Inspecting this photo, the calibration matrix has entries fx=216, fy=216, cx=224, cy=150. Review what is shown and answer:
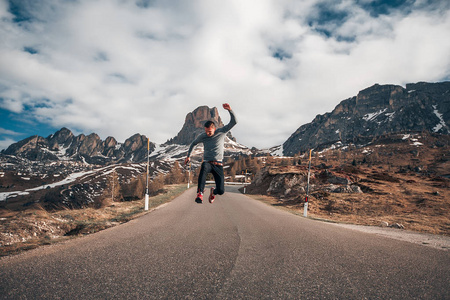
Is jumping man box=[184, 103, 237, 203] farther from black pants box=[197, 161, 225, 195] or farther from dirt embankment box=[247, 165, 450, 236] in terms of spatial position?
dirt embankment box=[247, 165, 450, 236]

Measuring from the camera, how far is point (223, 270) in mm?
4219

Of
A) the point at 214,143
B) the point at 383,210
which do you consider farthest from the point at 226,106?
the point at 383,210

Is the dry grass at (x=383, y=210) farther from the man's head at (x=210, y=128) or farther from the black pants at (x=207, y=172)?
the man's head at (x=210, y=128)

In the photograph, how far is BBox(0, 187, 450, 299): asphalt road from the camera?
3.38 m

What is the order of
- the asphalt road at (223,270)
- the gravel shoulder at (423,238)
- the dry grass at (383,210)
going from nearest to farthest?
the asphalt road at (223,270) < the gravel shoulder at (423,238) < the dry grass at (383,210)

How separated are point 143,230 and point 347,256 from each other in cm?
651

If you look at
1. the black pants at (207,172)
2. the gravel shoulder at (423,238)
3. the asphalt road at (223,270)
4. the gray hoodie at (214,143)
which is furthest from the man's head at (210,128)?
the gravel shoulder at (423,238)

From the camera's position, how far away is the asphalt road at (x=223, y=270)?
3383 millimetres

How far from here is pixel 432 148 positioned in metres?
147

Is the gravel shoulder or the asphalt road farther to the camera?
the gravel shoulder

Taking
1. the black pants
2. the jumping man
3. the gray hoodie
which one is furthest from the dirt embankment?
the gray hoodie

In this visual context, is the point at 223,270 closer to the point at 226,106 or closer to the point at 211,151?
the point at 211,151

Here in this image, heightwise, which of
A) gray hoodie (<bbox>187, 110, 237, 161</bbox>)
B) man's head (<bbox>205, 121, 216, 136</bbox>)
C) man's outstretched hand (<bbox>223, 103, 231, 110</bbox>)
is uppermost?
man's outstretched hand (<bbox>223, 103, 231, 110</bbox>)

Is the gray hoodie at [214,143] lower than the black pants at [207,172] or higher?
higher
